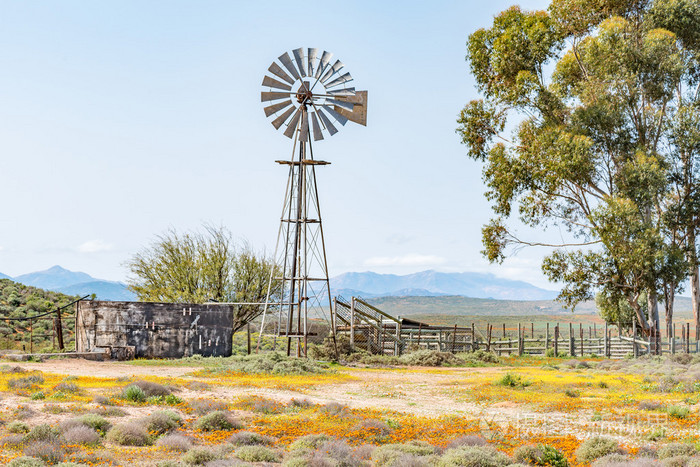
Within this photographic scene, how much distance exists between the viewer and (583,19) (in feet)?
134

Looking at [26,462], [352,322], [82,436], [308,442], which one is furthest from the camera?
[352,322]

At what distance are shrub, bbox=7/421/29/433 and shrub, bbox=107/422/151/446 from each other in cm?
157

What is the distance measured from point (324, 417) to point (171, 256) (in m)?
30.7

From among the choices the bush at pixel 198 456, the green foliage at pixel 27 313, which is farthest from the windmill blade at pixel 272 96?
the bush at pixel 198 456

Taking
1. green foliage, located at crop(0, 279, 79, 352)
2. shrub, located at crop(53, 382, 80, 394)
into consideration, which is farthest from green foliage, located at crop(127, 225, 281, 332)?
shrub, located at crop(53, 382, 80, 394)

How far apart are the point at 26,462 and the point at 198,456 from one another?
2718 mm

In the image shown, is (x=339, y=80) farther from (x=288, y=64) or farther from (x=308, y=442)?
(x=308, y=442)

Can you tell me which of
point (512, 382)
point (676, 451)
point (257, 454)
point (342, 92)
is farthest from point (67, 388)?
point (342, 92)

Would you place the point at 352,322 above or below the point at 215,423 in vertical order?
above

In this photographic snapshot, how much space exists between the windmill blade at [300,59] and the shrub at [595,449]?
72.7ft

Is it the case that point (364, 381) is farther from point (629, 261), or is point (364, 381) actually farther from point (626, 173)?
point (626, 173)

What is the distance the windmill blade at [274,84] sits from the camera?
102ft

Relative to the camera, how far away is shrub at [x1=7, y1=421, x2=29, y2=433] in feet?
42.7

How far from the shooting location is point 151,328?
101 feet
